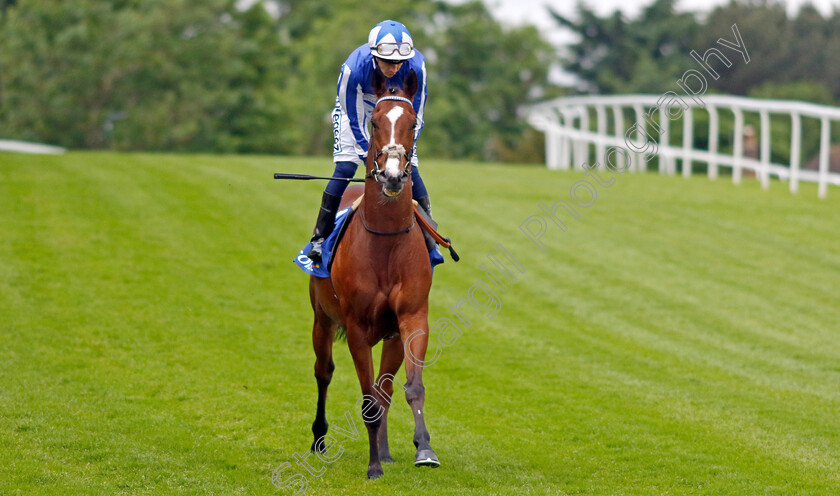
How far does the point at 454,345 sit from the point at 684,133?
51.8 ft

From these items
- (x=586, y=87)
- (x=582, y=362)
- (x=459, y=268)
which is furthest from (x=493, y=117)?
(x=582, y=362)

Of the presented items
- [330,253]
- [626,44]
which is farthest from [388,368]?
[626,44]

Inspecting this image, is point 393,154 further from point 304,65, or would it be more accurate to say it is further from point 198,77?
point 304,65

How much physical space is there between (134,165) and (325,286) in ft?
48.5

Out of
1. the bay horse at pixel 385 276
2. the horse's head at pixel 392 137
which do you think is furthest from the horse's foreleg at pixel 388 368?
the horse's head at pixel 392 137

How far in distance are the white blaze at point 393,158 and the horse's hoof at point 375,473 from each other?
2.12 meters

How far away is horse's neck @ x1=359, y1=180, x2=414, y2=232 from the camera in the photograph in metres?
6.68

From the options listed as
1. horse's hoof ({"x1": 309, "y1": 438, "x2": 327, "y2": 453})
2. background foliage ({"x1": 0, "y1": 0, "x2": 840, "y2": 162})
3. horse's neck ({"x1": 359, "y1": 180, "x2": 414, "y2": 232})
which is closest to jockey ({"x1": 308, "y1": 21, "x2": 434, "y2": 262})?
horse's neck ({"x1": 359, "y1": 180, "x2": 414, "y2": 232})

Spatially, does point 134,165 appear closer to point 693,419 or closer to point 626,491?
point 693,419

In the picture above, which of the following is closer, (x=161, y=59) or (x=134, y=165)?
(x=134, y=165)

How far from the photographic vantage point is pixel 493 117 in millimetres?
59156

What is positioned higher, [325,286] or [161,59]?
[161,59]

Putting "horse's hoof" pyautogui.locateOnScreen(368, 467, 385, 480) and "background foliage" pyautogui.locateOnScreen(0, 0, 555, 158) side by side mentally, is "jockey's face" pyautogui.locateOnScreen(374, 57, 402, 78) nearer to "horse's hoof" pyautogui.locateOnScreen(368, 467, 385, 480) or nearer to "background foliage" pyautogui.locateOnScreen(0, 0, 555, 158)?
"horse's hoof" pyautogui.locateOnScreen(368, 467, 385, 480)

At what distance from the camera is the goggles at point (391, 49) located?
6652mm
